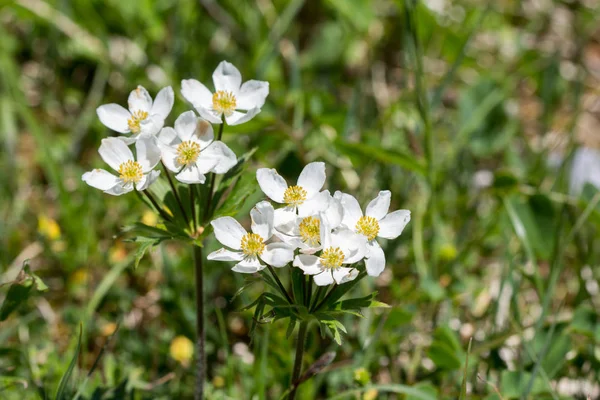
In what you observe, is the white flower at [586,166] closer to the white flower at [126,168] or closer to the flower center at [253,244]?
the flower center at [253,244]

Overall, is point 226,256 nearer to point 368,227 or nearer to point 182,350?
point 368,227

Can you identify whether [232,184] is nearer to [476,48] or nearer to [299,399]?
[299,399]

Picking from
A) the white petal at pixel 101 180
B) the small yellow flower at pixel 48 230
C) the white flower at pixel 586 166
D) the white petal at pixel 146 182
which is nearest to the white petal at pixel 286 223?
the white petal at pixel 146 182

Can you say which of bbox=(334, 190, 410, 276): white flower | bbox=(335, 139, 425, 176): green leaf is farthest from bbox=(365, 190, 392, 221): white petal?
bbox=(335, 139, 425, 176): green leaf

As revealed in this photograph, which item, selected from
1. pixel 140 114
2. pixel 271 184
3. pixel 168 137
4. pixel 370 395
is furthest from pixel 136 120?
pixel 370 395

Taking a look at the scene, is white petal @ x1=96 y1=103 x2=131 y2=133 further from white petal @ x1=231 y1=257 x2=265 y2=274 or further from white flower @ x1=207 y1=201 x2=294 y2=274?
white petal @ x1=231 y1=257 x2=265 y2=274

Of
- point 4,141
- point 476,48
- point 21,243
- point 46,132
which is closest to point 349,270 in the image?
point 21,243
